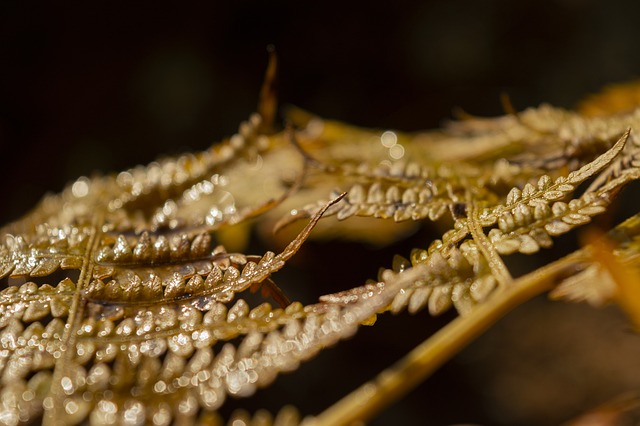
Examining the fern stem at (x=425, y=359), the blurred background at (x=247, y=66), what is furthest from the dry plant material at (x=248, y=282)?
the blurred background at (x=247, y=66)

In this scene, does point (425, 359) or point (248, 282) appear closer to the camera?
point (425, 359)

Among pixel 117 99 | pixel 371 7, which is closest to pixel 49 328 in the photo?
pixel 117 99

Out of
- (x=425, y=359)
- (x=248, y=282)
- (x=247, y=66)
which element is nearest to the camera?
(x=425, y=359)

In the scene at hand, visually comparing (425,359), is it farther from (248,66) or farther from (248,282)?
(248,66)

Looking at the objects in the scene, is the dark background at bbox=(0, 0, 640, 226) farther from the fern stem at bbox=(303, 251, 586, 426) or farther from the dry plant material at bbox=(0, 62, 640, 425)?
the fern stem at bbox=(303, 251, 586, 426)

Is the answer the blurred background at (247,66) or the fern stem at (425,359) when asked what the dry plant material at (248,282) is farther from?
the blurred background at (247,66)

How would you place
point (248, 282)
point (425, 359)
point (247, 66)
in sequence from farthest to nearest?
1. point (247, 66)
2. point (248, 282)
3. point (425, 359)

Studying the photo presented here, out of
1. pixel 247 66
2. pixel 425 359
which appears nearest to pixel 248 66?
pixel 247 66
